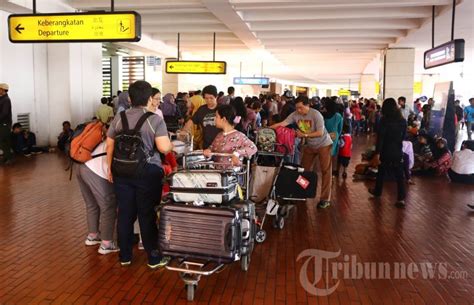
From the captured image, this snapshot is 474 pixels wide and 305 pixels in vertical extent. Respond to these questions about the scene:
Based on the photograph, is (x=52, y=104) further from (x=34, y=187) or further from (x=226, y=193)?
(x=226, y=193)

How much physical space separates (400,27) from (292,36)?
121 inches

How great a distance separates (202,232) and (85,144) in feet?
5.21

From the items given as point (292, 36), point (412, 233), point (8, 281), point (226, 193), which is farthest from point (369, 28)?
point (8, 281)

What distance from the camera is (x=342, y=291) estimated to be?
12.2ft

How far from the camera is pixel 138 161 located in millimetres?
3594

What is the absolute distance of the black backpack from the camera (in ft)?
11.7

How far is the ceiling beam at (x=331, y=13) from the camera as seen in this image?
928 centimetres

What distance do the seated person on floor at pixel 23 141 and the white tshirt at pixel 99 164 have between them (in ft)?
23.6

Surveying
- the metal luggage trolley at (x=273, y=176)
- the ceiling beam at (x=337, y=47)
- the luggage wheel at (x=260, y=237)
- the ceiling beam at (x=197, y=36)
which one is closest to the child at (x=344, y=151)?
the metal luggage trolley at (x=273, y=176)

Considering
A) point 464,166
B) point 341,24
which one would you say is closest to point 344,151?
point 464,166

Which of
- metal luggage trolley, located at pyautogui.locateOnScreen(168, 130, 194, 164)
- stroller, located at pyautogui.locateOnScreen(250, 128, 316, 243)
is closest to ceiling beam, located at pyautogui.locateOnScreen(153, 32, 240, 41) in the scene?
stroller, located at pyautogui.locateOnScreen(250, 128, 316, 243)

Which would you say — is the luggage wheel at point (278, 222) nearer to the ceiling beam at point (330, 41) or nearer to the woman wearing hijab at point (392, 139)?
the woman wearing hijab at point (392, 139)

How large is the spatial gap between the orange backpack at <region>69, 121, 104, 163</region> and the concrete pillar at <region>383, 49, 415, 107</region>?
11.7 metres

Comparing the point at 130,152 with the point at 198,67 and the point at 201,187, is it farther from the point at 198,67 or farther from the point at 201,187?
the point at 198,67
